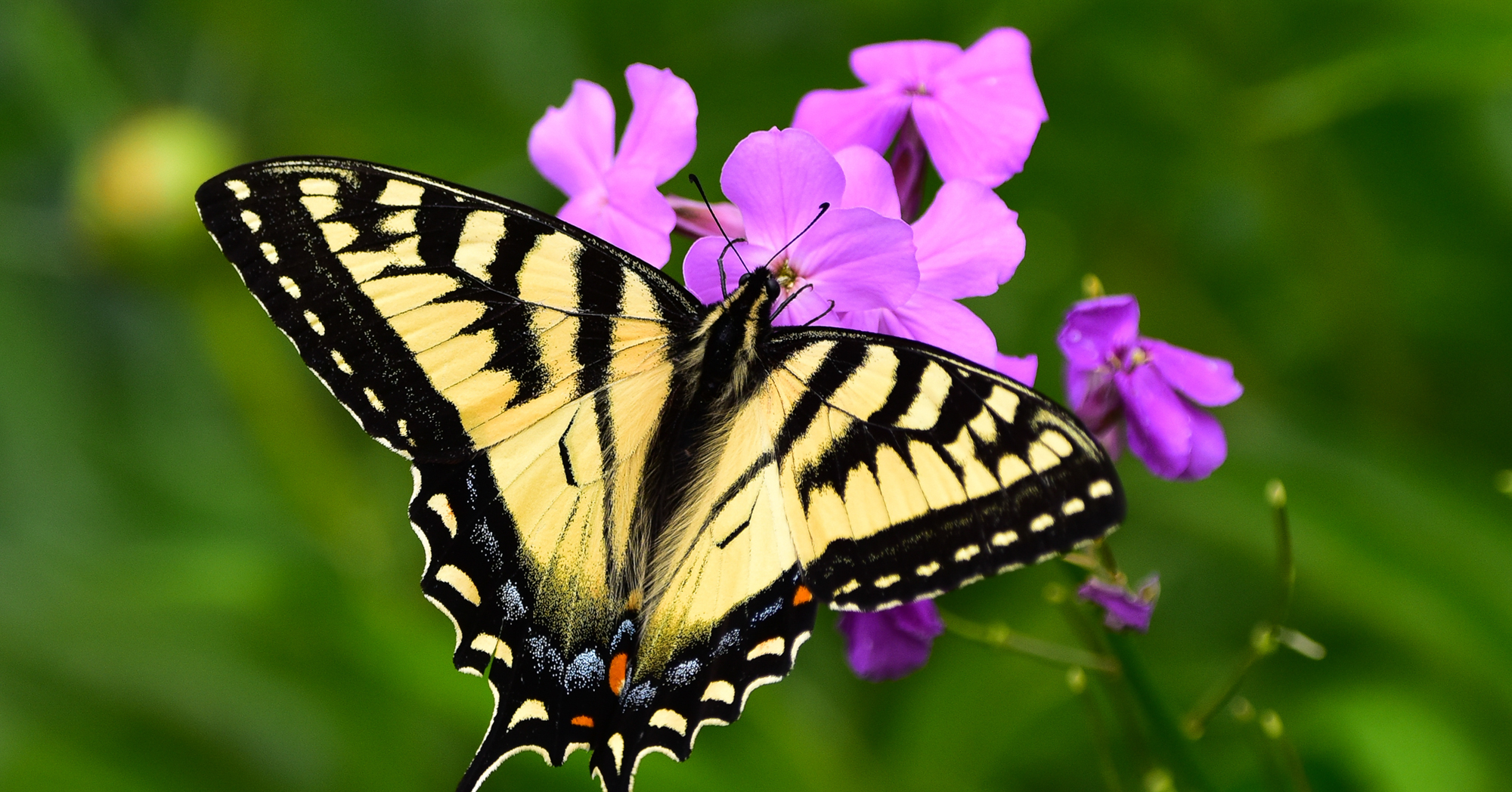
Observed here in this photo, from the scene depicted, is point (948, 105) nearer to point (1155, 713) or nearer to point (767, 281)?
point (767, 281)

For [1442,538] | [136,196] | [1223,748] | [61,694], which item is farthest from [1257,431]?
[61,694]

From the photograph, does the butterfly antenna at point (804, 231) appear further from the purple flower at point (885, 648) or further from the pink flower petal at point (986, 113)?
the purple flower at point (885, 648)

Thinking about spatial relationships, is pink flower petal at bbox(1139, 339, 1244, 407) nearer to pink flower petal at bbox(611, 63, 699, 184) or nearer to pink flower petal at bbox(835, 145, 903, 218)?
pink flower petal at bbox(835, 145, 903, 218)

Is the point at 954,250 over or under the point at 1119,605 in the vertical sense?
over

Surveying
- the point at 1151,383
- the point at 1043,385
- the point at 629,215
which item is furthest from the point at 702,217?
the point at 1043,385

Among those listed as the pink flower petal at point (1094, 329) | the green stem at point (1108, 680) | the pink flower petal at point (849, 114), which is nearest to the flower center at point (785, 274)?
the pink flower petal at point (849, 114)

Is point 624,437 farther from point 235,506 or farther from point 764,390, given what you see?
point 235,506
